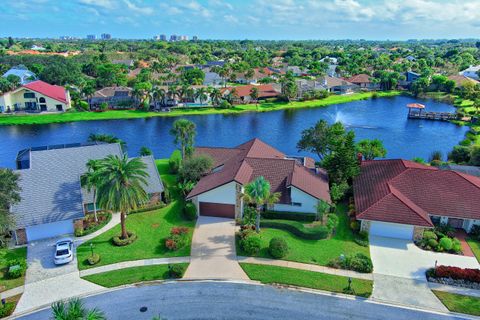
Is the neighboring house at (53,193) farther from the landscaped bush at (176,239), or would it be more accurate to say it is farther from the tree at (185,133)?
the tree at (185,133)

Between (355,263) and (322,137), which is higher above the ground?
(322,137)

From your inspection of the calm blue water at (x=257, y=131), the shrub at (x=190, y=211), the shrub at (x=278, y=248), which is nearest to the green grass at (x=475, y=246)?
the shrub at (x=278, y=248)

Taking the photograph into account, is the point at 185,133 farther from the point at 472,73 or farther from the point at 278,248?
the point at 472,73

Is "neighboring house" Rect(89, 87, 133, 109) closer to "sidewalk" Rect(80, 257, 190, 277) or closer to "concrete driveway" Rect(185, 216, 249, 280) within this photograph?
"concrete driveway" Rect(185, 216, 249, 280)

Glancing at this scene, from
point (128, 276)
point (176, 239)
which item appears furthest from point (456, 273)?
point (128, 276)

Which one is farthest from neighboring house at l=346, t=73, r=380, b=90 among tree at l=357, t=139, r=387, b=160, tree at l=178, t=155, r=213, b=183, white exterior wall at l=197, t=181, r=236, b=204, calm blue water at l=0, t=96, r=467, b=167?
white exterior wall at l=197, t=181, r=236, b=204

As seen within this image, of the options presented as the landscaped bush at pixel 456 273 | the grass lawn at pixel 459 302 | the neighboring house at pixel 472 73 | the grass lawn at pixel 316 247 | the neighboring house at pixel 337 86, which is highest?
the neighboring house at pixel 472 73

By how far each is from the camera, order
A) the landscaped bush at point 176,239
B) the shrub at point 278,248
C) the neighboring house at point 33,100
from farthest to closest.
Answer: the neighboring house at point 33,100, the landscaped bush at point 176,239, the shrub at point 278,248
